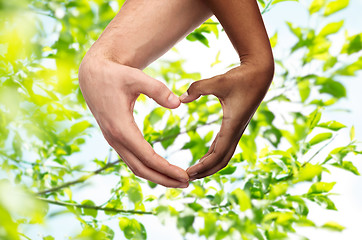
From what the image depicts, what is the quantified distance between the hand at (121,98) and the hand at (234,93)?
0.05 m

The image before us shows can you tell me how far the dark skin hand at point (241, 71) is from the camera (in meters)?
0.47

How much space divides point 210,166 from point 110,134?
15 cm

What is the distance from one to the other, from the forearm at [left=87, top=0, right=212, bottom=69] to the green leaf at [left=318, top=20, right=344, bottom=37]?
37cm

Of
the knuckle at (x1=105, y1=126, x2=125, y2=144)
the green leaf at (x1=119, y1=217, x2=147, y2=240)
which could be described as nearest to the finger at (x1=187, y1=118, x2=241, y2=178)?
the knuckle at (x1=105, y1=126, x2=125, y2=144)

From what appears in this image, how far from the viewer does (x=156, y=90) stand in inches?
17.8

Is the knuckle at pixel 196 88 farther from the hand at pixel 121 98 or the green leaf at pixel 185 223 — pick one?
the green leaf at pixel 185 223

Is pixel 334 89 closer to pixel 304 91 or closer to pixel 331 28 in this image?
pixel 304 91

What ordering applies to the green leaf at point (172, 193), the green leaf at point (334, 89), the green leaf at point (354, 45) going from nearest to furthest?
the green leaf at point (334, 89) < the green leaf at point (354, 45) < the green leaf at point (172, 193)

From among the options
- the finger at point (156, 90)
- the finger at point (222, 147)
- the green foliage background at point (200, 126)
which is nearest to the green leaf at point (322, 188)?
the green foliage background at point (200, 126)

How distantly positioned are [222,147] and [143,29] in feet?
0.61

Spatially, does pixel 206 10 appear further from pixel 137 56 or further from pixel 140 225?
pixel 140 225

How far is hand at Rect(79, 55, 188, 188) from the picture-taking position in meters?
0.44

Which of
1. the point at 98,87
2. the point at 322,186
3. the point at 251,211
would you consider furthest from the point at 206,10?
the point at 322,186

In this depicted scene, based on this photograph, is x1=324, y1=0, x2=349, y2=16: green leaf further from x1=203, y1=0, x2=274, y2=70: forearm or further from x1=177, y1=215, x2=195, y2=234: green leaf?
x1=177, y1=215, x2=195, y2=234: green leaf
